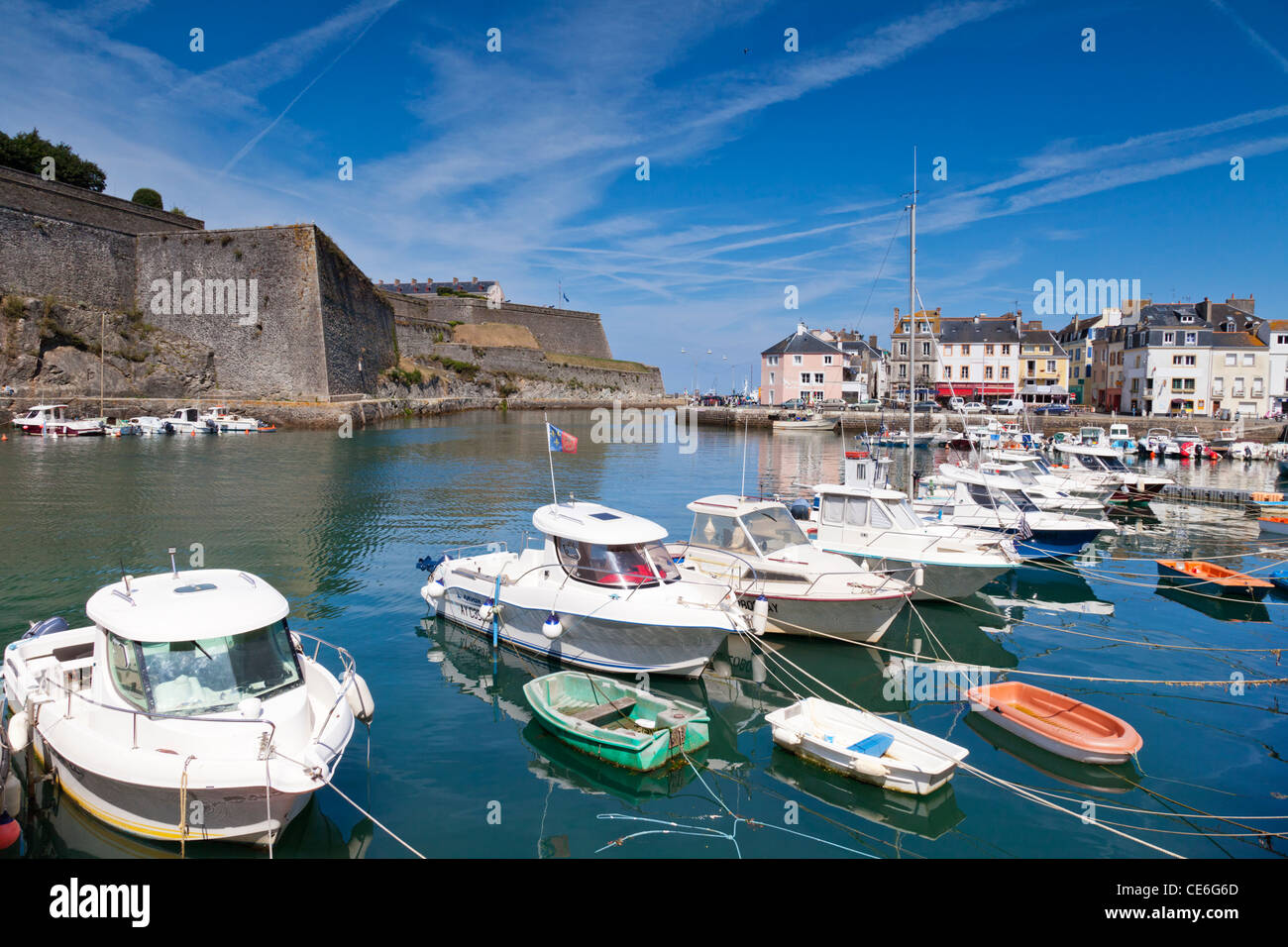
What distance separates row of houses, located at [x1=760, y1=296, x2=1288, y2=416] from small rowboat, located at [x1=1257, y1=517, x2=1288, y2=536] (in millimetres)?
25389

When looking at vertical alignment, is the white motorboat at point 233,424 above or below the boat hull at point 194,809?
above

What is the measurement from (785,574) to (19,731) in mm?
9170

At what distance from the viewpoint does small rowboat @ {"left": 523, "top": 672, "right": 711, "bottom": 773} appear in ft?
26.2

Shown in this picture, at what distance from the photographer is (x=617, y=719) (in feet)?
29.1

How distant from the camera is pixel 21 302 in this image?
4366 centimetres

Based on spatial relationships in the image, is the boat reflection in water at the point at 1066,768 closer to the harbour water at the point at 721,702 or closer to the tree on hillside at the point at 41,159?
the harbour water at the point at 721,702

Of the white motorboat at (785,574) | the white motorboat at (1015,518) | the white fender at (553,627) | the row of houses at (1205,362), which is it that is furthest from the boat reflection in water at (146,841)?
the row of houses at (1205,362)

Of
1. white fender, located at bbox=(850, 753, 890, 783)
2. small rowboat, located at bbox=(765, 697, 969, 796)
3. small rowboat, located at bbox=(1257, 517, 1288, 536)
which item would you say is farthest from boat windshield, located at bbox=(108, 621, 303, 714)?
small rowboat, located at bbox=(1257, 517, 1288, 536)

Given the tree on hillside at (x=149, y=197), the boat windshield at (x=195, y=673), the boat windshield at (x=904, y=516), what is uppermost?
the tree on hillside at (x=149, y=197)

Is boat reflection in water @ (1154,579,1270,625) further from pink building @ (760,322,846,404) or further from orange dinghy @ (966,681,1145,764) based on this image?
pink building @ (760,322,846,404)

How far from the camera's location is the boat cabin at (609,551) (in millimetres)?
10625

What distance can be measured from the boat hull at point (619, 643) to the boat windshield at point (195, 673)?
4.25 meters
